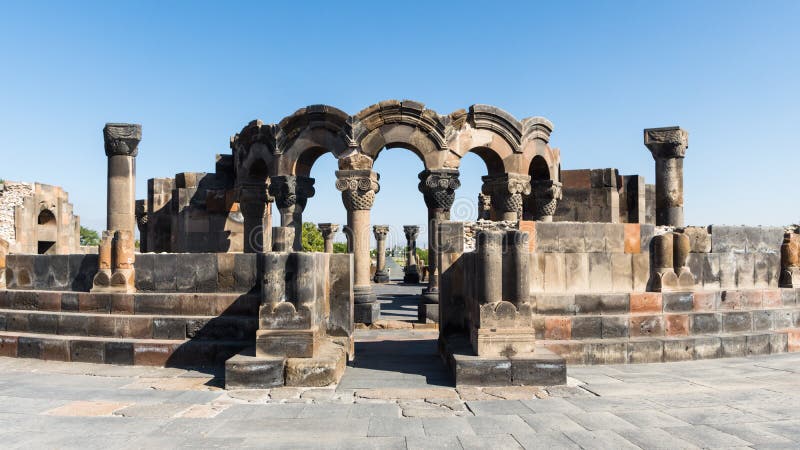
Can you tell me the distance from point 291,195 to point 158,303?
4.99 m

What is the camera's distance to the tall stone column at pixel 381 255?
22.8m

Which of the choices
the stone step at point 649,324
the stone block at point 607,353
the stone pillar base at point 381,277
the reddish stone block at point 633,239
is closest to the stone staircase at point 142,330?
the stone step at point 649,324

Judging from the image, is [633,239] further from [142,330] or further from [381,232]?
[381,232]

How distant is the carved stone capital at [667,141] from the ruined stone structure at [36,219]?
2063 centimetres

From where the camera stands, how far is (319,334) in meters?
5.76

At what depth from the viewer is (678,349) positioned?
20.6 ft

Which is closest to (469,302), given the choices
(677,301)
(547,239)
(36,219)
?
(547,239)

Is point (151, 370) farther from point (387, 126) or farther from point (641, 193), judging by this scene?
point (641, 193)

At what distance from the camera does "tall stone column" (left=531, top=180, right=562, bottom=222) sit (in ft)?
40.7

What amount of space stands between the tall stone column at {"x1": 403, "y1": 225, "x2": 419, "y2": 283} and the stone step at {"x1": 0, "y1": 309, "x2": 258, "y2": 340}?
16.6m

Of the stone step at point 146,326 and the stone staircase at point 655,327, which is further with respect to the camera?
the stone step at point 146,326

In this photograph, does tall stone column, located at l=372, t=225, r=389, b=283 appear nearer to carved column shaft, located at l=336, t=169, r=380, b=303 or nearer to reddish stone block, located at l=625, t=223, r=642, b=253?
carved column shaft, located at l=336, t=169, r=380, b=303

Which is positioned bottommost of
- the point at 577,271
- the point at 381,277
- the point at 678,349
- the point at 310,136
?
the point at 381,277

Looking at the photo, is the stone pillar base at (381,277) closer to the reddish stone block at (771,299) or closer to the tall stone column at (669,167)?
the tall stone column at (669,167)
